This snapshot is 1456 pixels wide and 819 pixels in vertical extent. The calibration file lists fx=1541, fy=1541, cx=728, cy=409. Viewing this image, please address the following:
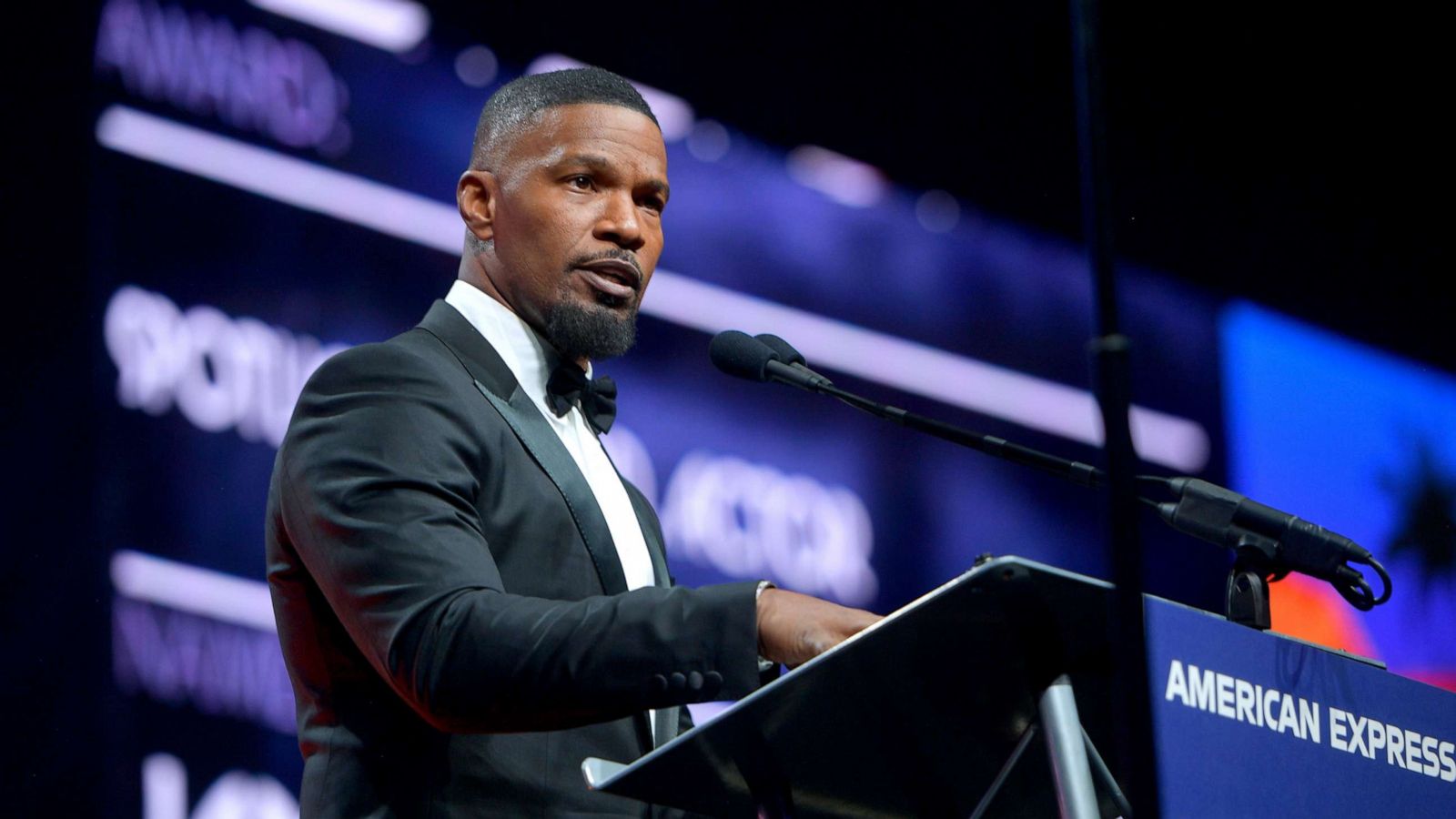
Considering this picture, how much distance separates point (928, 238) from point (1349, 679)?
2742 mm

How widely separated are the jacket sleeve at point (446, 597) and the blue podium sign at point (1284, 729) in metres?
0.36

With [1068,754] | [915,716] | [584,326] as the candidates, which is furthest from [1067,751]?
[584,326]

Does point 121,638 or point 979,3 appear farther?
point 979,3

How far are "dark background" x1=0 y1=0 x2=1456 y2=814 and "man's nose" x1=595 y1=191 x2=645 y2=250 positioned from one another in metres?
1.32

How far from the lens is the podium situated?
120 cm

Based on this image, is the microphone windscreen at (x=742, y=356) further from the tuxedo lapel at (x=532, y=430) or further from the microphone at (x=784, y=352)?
the tuxedo lapel at (x=532, y=430)

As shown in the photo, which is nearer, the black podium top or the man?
the black podium top

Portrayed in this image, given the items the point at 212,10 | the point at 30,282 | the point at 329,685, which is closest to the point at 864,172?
the point at 212,10

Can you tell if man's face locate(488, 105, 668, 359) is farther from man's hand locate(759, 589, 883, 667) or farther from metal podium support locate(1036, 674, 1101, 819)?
metal podium support locate(1036, 674, 1101, 819)

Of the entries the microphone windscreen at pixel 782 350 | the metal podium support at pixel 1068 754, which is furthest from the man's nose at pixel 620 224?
the metal podium support at pixel 1068 754

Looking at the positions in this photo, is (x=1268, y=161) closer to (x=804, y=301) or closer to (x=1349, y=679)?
(x=804, y=301)

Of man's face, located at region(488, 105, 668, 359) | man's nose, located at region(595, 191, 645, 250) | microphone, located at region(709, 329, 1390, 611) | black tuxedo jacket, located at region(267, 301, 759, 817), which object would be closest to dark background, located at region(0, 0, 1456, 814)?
man's face, located at region(488, 105, 668, 359)

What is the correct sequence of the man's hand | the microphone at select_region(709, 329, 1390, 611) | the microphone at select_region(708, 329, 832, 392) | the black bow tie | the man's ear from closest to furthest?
the man's hand, the microphone at select_region(709, 329, 1390, 611), the microphone at select_region(708, 329, 832, 392), the black bow tie, the man's ear

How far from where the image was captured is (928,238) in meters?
4.05
